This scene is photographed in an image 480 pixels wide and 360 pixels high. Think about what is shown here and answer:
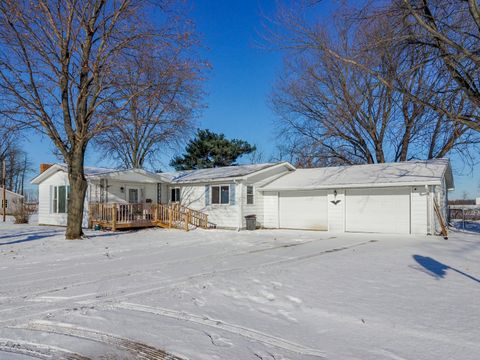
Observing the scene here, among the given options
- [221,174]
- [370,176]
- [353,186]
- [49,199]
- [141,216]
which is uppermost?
[221,174]

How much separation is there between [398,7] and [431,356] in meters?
10.3

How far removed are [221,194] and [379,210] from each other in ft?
26.8

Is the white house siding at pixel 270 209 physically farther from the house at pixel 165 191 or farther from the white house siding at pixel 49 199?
the white house siding at pixel 49 199

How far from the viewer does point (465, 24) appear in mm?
11570

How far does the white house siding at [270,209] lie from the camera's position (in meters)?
19.9

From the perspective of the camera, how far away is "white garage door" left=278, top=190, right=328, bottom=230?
59.9 ft

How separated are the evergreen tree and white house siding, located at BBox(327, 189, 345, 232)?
62.9 feet

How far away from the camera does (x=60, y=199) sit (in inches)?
799

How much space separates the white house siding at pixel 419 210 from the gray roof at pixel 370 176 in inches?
20.9

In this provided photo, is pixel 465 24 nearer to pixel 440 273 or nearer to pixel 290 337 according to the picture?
pixel 440 273

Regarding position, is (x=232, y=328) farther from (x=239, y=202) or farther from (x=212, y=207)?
(x=212, y=207)

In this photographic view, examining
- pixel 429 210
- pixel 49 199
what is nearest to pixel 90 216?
pixel 49 199

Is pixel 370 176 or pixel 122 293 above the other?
pixel 370 176

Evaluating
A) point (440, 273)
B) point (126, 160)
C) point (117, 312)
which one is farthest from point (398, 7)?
point (126, 160)
